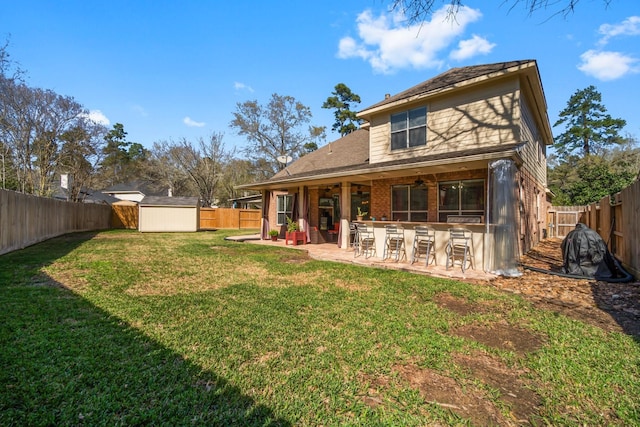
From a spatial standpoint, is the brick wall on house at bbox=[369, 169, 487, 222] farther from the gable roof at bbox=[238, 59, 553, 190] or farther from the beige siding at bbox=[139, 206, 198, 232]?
the beige siding at bbox=[139, 206, 198, 232]

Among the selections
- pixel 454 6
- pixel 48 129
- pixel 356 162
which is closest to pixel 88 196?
pixel 48 129

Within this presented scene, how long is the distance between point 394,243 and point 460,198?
2565 millimetres

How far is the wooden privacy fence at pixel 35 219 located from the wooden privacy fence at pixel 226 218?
7.37 metres

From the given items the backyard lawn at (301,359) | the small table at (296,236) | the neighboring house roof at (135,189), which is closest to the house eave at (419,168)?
the small table at (296,236)

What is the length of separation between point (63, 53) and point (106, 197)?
23.2m

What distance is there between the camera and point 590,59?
1094 centimetres

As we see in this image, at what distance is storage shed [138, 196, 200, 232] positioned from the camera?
18.8 m

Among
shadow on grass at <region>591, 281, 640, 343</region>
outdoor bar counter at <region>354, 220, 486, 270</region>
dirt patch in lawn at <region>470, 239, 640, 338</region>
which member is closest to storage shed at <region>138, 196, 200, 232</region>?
outdoor bar counter at <region>354, 220, 486, 270</region>

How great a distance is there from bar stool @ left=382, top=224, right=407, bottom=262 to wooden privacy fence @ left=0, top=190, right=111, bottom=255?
1073 cm

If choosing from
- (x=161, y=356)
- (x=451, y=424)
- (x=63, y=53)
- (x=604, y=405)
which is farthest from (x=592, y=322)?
(x=63, y=53)

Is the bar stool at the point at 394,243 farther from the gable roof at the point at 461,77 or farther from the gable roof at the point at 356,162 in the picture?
the gable roof at the point at 461,77

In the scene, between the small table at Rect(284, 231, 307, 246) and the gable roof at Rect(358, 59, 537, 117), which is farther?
the small table at Rect(284, 231, 307, 246)

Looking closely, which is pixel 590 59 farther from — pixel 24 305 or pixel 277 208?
pixel 24 305

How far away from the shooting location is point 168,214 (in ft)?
63.2
